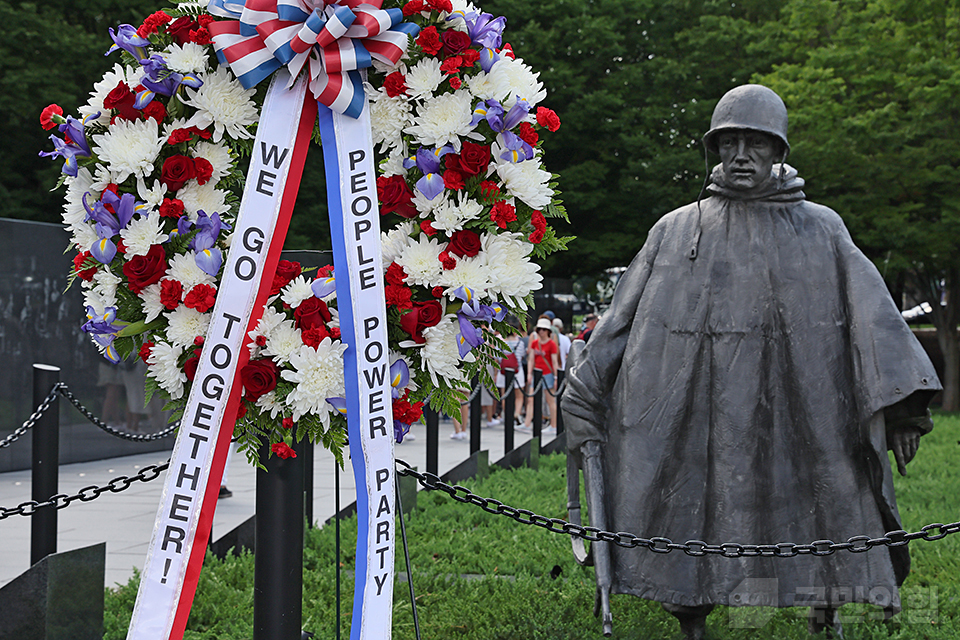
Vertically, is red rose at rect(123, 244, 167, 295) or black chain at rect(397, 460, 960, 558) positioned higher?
red rose at rect(123, 244, 167, 295)

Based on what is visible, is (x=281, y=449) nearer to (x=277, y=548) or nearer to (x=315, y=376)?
(x=315, y=376)

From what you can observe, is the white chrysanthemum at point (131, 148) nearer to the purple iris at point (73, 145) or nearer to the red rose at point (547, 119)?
the purple iris at point (73, 145)

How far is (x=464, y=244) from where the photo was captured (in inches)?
129

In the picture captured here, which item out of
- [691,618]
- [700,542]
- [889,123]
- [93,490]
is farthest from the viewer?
[889,123]

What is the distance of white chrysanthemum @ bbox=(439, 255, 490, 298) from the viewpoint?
3.27 m

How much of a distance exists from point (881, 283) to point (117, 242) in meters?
3.21

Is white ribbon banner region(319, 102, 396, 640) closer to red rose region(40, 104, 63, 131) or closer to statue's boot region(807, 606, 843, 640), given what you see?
red rose region(40, 104, 63, 131)

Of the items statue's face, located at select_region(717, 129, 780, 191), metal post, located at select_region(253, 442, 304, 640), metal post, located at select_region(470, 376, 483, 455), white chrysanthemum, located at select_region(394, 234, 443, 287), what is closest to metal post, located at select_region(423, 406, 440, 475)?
metal post, located at select_region(470, 376, 483, 455)

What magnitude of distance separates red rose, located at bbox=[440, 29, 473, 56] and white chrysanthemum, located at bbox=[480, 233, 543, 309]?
0.60 m

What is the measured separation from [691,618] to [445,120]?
2.70 m

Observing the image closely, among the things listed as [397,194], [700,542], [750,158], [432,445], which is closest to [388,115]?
[397,194]

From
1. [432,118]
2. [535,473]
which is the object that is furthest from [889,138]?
[432,118]

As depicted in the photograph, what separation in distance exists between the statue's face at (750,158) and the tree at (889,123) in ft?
44.3

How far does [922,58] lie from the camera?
17219mm
